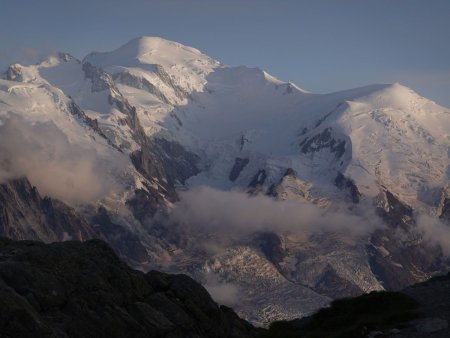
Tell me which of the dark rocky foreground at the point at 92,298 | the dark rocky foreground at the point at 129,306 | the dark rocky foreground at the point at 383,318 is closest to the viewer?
the dark rocky foreground at the point at 92,298

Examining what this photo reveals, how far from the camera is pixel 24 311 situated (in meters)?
53.0

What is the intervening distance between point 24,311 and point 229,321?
1035 inches

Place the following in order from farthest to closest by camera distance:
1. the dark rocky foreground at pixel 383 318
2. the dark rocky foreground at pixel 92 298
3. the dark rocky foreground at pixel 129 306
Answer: the dark rocky foreground at pixel 383 318 → the dark rocky foreground at pixel 129 306 → the dark rocky foreground at pixel 92 298

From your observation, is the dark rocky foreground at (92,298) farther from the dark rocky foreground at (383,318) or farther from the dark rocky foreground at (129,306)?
the dark rocky foreground at (383,318)

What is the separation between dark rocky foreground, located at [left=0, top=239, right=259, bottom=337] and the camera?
54.7 metres

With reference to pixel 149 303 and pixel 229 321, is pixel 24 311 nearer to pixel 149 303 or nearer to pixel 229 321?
pixel 149 303

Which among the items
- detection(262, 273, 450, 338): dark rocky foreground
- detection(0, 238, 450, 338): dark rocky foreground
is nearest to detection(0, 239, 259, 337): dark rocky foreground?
detection(0, 238, 450, 338): dark rocky foreground

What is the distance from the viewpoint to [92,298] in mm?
61125

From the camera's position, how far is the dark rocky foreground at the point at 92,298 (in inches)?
2153

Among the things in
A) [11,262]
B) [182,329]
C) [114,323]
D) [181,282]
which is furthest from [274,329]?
[11,262]

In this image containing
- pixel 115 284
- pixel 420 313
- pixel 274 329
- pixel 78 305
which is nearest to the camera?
pixel 78 305

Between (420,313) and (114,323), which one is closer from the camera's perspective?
(114,323)

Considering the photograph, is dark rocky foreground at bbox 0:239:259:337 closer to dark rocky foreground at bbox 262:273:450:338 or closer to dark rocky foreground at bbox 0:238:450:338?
dark rocky foreground at bbox 0:238:450:338

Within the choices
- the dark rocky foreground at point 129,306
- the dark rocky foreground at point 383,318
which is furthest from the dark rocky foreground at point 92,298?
the dark rocky foreground at point 383,318
